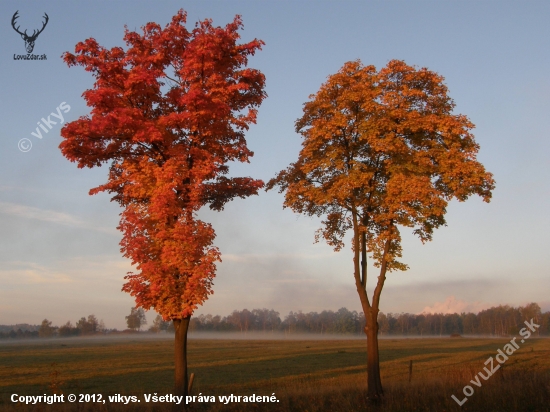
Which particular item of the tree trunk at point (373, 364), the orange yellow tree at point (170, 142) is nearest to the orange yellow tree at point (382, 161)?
the tree trunk at point (373, 364)

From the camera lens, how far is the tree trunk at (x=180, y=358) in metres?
15.1

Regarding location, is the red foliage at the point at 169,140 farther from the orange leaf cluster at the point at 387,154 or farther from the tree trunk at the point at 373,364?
the tree trunk at the point at 373,364

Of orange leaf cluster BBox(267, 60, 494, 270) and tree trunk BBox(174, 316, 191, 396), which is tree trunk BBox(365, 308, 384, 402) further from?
tree trunk BBox(174, 316, 191, 396)

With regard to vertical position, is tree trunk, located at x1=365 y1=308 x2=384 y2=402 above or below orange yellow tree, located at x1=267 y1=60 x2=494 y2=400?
below

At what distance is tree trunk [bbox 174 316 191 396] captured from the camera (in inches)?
596

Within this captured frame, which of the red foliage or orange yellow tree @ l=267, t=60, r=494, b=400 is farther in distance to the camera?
orange yellow tree @ l=267, t=60, r=494, b=400

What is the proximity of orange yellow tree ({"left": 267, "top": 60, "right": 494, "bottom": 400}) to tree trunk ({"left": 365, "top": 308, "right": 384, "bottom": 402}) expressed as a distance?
0.12ft

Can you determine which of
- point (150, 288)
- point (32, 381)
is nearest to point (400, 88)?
point (150, 288)

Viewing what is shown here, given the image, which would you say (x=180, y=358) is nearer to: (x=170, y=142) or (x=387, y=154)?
(x=170, y=142)

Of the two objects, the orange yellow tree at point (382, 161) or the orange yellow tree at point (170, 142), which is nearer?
the orange yellow tree at point (170, 142)

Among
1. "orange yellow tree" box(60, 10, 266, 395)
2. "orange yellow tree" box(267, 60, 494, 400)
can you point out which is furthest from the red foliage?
"orange yellow tree" box(267, 60, 494, 400)

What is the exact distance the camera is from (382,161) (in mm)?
19594

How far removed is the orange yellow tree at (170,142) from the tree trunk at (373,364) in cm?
704

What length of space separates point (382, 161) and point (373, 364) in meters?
8.26
